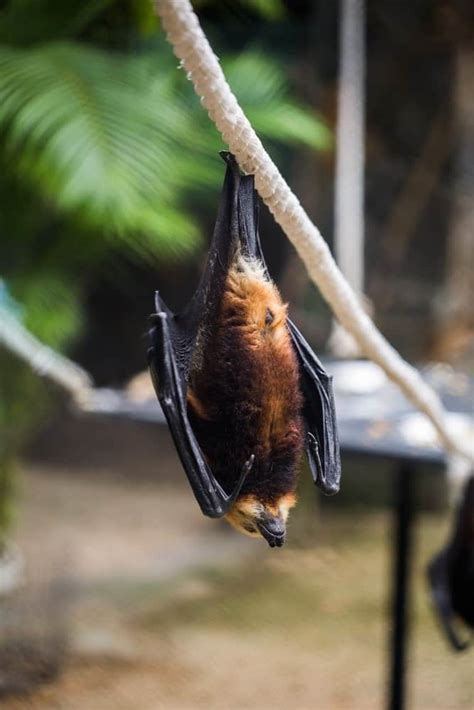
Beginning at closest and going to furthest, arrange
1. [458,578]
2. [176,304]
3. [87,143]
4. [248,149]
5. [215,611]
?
1. [248,149]
2. [458,578]
3. [87,143]
4. [215,611]
5. [176,304]

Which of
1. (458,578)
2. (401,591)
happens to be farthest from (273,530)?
(401,591)

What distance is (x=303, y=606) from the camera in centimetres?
239

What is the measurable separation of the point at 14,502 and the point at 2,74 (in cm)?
129

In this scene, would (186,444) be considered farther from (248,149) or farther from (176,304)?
(176,304)

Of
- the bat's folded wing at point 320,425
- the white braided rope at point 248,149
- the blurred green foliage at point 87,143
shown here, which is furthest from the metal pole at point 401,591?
the bat's folded wing at point 320,425

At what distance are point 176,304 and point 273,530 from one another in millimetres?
2959

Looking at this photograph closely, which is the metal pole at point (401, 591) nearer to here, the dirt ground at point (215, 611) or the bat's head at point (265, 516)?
the dirt ground at point (215, 611)

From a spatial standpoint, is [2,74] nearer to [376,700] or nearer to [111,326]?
[376,700]

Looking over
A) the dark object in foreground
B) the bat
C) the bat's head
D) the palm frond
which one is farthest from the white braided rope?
the palm frond

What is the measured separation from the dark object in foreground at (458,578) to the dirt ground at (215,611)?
692mm

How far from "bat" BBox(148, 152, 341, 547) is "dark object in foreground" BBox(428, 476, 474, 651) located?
2.44ft

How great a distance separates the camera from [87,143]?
1425 millimetres

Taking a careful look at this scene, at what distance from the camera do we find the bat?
0.47 meters

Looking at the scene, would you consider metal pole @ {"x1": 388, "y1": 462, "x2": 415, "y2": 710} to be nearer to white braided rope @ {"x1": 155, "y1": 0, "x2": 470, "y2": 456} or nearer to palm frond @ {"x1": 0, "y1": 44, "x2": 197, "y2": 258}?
palm frond @ {"x1": 0, "y1": 44, "x2": 197, "y2": 258}
